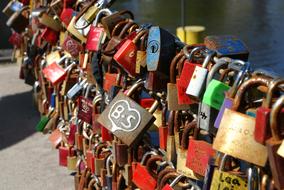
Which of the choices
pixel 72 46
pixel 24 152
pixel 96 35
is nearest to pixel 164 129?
pixel 96 35

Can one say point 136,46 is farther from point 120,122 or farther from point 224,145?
point 224,145

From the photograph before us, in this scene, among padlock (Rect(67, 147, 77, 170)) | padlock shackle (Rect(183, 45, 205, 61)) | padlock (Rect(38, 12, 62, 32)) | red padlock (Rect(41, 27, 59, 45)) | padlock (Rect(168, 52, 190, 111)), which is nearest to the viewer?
padlock shackle (Rect(183, 45, 205, 61))

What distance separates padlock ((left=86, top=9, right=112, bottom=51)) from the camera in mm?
2890

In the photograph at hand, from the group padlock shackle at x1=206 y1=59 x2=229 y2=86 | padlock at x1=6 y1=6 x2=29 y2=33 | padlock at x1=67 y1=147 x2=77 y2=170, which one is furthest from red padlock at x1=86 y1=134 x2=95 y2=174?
padlock at x1=6 y1=6 x2=29 y2=33

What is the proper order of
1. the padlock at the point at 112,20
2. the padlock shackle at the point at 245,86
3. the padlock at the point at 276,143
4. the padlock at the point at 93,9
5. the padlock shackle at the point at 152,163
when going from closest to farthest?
1. the padlock at the point at 276,143
2. the padlock shackle at the point at 245,86
3. the padlock shackle at the point at 152,163
4. the padlock at the point at 112,20
5. the padlock at the point at 93,9

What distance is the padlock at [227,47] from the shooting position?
190 cm

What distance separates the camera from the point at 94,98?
121 inches

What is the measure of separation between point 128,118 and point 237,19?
9.18 meters

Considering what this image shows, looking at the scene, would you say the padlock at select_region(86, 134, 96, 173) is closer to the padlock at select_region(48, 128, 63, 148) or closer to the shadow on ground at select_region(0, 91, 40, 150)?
the padlock at select_region(48, 128, 63, 148)

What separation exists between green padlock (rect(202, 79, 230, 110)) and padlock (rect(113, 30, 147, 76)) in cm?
73

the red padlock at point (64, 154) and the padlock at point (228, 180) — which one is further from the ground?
the padlock at point (228, 180)

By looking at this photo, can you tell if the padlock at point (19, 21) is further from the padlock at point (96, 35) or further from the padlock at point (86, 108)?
the padlock at point (96, 35)

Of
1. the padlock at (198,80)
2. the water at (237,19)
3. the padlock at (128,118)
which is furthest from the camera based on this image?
the water at (237,19)

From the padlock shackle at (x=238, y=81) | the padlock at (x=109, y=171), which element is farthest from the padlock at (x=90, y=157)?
the padlock shackle at (x=238, y=81)
